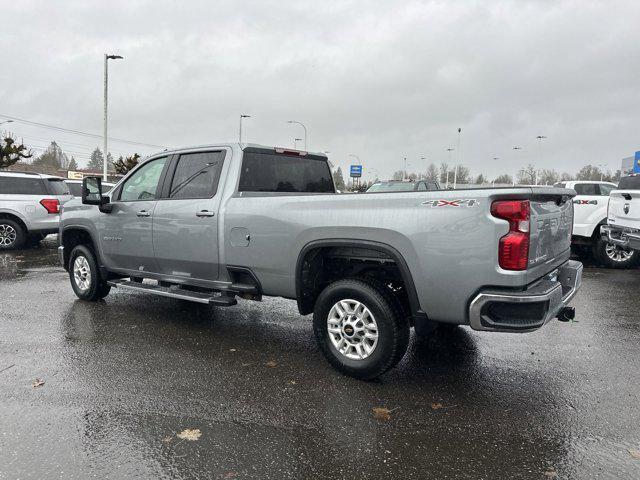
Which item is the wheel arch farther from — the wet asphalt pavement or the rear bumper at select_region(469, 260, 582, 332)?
the rear bumper at select_region(469, 260, 582, 332)

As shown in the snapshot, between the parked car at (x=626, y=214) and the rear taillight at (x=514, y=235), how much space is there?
589 centimetres

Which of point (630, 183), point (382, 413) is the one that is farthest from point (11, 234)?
point (630, 183)

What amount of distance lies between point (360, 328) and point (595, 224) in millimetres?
8555

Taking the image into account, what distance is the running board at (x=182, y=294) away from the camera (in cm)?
489

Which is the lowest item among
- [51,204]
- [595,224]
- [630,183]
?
[595,224]

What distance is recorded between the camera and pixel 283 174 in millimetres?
5512

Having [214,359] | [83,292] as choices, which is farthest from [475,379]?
[83,292]

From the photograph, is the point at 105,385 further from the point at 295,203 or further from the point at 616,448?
the point at 616,448

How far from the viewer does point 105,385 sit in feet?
12.9

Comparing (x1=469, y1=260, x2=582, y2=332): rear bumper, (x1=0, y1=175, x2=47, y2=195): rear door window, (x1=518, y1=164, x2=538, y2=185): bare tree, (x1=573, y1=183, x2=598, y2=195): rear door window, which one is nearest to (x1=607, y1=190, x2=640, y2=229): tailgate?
(x1=573, y1=183, x2=598, y2=195): rear door window

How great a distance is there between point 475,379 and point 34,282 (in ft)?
24.4

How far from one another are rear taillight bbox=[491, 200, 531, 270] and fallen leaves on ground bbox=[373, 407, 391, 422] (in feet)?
4.38

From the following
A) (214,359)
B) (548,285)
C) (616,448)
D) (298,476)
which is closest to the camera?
(298,476)

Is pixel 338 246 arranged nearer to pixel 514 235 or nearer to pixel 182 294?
pixel 514 235
